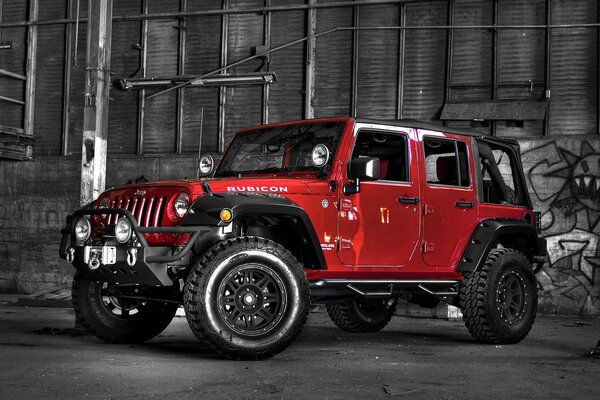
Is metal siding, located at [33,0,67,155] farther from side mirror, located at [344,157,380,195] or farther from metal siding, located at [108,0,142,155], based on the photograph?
side mirror, located at [344,157,380,195]

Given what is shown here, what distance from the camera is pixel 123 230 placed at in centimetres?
708

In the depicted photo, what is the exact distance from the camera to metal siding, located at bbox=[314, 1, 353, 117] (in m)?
15.8

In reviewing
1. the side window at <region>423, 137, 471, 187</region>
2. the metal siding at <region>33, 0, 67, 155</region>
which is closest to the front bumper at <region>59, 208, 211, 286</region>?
the side window at <region>423, 137, 471, 187</region>

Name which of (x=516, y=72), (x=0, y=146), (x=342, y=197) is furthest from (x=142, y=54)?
(x=342, y=197)

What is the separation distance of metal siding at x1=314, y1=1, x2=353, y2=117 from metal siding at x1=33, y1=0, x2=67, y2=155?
→ 202 inches

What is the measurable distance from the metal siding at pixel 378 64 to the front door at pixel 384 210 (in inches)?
283

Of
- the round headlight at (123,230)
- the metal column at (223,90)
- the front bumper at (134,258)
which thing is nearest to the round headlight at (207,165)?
the front bumper at (134,258)

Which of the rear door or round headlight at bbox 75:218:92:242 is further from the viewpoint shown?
the rear door

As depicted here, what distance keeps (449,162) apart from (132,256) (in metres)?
3.51

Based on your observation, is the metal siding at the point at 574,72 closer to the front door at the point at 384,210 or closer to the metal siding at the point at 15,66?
the front door at the point at 384,210

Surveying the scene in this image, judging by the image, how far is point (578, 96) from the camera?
47.7 feet

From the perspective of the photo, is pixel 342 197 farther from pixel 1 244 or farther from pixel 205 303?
pixel 1 244

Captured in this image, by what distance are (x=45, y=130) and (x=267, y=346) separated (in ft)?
38.2

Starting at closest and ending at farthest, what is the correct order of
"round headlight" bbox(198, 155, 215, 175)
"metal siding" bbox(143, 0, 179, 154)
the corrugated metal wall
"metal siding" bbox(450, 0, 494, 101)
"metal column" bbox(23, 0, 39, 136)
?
"round headlight" bbox(198, 155, 215, 175) < the corrugated metal wall < "metal siding" bbox(450, 0, 494, 101) < "metal siding" bbox(143, 0, 179, 154) < "metal column" bbox(23, 0, 39, 136)
